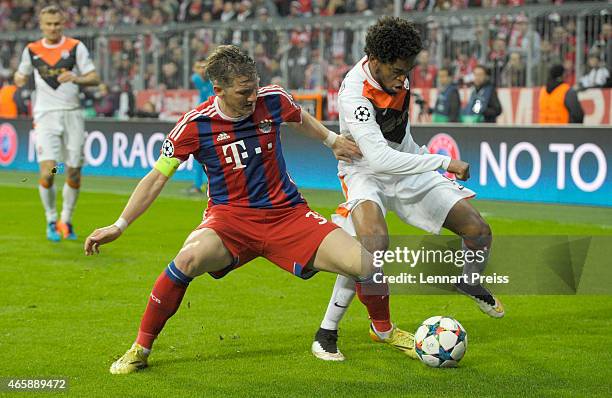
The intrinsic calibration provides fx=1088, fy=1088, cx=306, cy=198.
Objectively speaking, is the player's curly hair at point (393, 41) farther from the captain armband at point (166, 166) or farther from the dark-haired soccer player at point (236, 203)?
the captain armband at point (166, 166)

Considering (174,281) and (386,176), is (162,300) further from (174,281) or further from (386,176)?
(386,176)

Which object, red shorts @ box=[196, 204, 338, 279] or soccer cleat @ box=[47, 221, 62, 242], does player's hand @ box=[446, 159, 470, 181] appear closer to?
red shorts @ box=[196, 204, 338, 279]

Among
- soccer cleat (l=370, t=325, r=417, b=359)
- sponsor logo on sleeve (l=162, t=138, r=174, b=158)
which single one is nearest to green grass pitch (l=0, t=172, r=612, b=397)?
soccer cleat (l=370, t=325, r=417, b=359)

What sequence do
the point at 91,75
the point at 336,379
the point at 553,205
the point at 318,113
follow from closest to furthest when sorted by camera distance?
1. the point at 336,379
2. the point at 91,75
3. the point at 553,205
4. the point at 318,113

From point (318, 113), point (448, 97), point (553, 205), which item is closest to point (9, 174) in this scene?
point (318, 113)

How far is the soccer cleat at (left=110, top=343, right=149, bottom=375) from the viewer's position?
618cm

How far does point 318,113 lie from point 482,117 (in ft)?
11.9

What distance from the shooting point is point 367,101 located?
6684mm

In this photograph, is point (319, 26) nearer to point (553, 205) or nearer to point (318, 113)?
point (318, 113)

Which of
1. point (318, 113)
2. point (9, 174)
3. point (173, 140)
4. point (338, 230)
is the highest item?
point (173, 140)

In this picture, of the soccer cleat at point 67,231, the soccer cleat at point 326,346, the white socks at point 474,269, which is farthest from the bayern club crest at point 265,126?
the soccer cleat at point 67,231

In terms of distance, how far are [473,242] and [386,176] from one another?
28.4 inches

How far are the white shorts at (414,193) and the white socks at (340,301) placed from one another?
453 millimetres

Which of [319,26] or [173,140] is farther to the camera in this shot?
[319,26]
